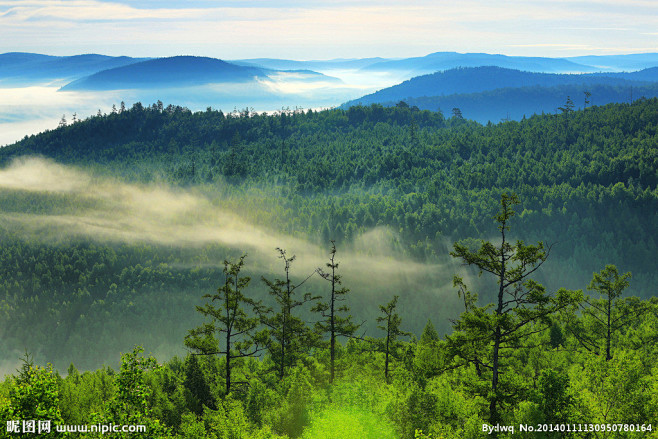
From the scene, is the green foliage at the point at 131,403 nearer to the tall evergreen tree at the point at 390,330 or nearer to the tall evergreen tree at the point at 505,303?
the tall evergreen tree at the point at 505,303

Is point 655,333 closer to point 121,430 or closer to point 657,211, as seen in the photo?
point 121,430

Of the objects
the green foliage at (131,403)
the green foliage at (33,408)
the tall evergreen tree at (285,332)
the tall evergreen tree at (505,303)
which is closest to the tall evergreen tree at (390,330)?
the tall evergreen tree at (285,332)

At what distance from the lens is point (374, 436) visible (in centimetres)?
3550

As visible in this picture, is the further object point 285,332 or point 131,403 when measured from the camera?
point 285,332

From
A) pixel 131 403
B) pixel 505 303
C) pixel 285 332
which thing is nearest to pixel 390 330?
pixel 285 332

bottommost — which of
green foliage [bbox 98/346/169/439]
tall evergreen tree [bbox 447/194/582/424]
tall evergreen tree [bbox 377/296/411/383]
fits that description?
tall evergreen tree [bbox 377/296/411/383]

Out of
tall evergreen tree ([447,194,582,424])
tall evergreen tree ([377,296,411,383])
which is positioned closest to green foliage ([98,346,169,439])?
tall evergreen tree ([447,194,582,424])

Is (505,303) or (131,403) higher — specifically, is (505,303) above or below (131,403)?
above

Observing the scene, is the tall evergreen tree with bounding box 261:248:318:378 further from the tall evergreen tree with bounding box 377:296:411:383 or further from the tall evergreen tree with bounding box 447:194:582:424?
the tall evergreen tree with bounding box 447:194:582:424

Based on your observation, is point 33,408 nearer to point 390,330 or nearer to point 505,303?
point 505,303

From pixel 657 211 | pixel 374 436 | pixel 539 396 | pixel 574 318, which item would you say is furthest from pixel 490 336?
pixel 657 211

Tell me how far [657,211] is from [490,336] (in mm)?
208249

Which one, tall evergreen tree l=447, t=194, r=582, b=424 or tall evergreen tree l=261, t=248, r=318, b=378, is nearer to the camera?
tall evergreen tree l=447, t=194, r=582, b=424

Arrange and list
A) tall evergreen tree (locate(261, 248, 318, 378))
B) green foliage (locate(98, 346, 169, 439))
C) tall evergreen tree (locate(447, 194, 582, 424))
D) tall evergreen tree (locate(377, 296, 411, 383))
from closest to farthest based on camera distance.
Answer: green foliage (locate(98, 346, 169, 439)), tall evergreen tree (locate(447, 194, 582, 424)), tall evergreen tree (locate(261, 248, 318, 378)), tall evergreen tree (locate(377, 296, 411, 383))
